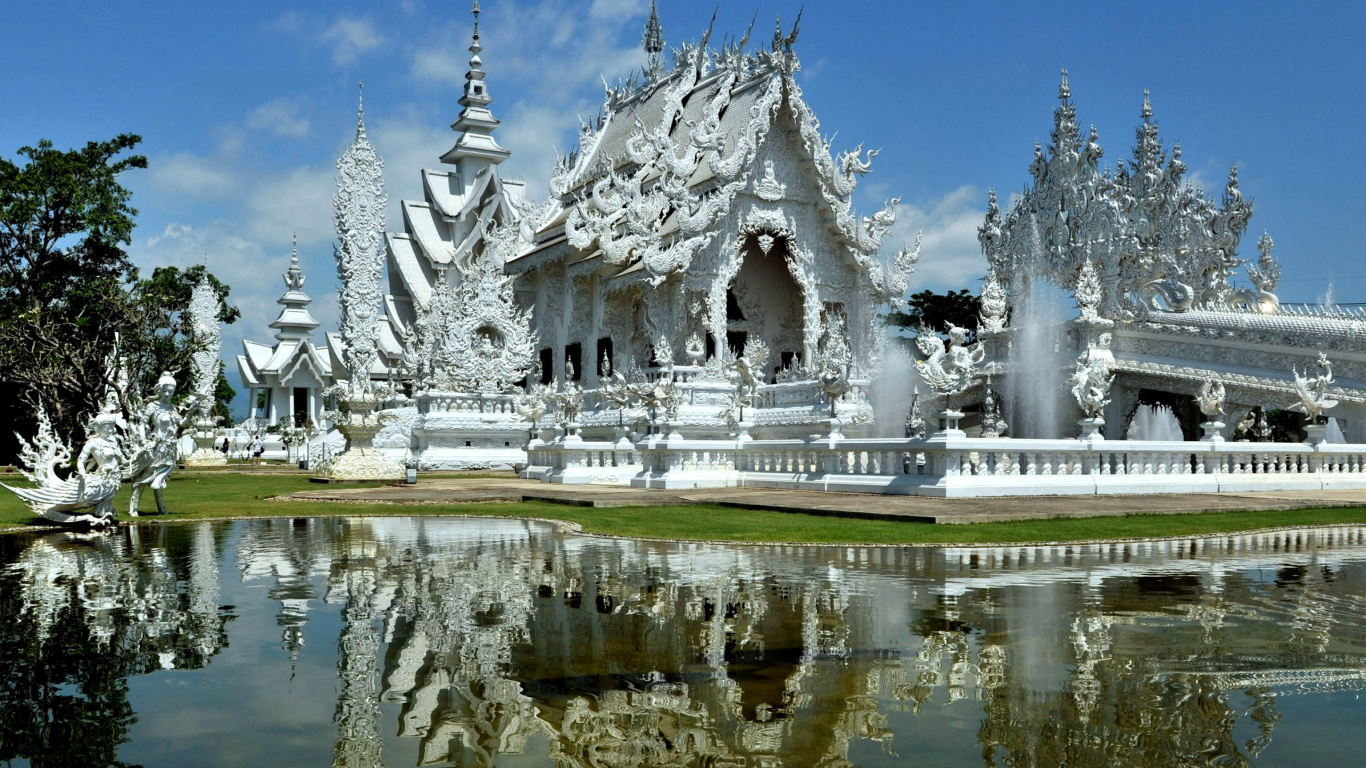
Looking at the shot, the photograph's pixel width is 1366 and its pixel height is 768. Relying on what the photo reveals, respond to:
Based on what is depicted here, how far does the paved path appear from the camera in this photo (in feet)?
37.6

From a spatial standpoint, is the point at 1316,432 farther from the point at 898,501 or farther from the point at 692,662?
the point at 692,662

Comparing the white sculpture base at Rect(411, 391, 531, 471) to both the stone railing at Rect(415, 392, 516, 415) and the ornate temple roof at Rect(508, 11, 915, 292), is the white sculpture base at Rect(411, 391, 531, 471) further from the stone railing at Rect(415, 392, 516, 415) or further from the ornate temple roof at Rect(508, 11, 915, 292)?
the ornate temple roof at Rect(508, 11, 915, 292)

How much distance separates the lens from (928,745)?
146 inches

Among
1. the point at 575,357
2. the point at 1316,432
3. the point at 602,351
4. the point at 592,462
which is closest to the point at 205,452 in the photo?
the point at 575,357

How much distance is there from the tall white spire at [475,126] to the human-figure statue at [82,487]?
2690 cm

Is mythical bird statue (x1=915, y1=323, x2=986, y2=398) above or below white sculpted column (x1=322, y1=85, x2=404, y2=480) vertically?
below

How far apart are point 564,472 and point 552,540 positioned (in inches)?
392

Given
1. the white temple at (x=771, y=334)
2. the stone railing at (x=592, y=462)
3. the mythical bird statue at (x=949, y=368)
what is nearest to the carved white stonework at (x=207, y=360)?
the white temple at (x=771, y=334)

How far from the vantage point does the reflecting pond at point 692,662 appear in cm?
372

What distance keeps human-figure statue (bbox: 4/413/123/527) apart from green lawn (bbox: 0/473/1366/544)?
1.78 ft

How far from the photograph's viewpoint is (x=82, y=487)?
11.6 metres

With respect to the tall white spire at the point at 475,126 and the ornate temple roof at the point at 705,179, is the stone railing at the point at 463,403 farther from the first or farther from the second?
the tall white spire at the point at 475,126

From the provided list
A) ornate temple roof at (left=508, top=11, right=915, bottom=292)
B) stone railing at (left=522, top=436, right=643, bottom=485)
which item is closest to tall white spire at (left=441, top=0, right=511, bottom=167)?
ornate temple roof at (left=508, top=11, right=915, bottom=292)

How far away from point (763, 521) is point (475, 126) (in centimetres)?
2993
